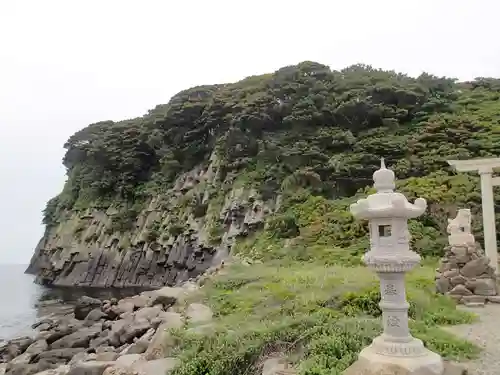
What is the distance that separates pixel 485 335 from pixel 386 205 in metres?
3.79

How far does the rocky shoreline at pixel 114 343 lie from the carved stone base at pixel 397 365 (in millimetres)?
3307

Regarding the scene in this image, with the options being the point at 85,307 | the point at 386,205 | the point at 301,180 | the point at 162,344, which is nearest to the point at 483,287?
the point at 386,205

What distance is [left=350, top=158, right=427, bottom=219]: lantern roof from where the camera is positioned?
20.0ft

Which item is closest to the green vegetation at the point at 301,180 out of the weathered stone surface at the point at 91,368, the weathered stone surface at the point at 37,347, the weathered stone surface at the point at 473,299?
the weathered stone surface at the point at 473,299

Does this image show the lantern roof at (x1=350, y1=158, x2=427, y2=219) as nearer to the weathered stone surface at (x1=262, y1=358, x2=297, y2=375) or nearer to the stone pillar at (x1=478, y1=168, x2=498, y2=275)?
the weathered stone surface at (x1=262, y1=358, x2=297, y2=375)

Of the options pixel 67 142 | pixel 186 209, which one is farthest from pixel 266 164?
pixel 67 142

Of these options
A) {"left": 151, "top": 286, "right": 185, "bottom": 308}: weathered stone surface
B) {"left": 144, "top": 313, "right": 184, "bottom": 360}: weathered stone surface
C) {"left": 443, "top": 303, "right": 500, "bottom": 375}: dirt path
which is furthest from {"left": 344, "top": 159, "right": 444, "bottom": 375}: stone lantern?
{"left": 151, "top": 286, "right": 185, "bottom": 308}: weathered stone surface

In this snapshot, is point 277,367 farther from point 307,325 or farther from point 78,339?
point 78,339

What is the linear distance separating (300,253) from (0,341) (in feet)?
40.2

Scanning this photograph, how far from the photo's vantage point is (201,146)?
38.6 metres

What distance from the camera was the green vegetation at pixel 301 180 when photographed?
26.1 ft

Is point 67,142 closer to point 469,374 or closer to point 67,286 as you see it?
point 67,286

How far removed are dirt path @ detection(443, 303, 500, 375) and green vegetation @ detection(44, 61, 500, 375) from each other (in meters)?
0.26

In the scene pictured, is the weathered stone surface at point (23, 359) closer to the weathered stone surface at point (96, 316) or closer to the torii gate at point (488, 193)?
the weathered stone surface at point (96, 316)
